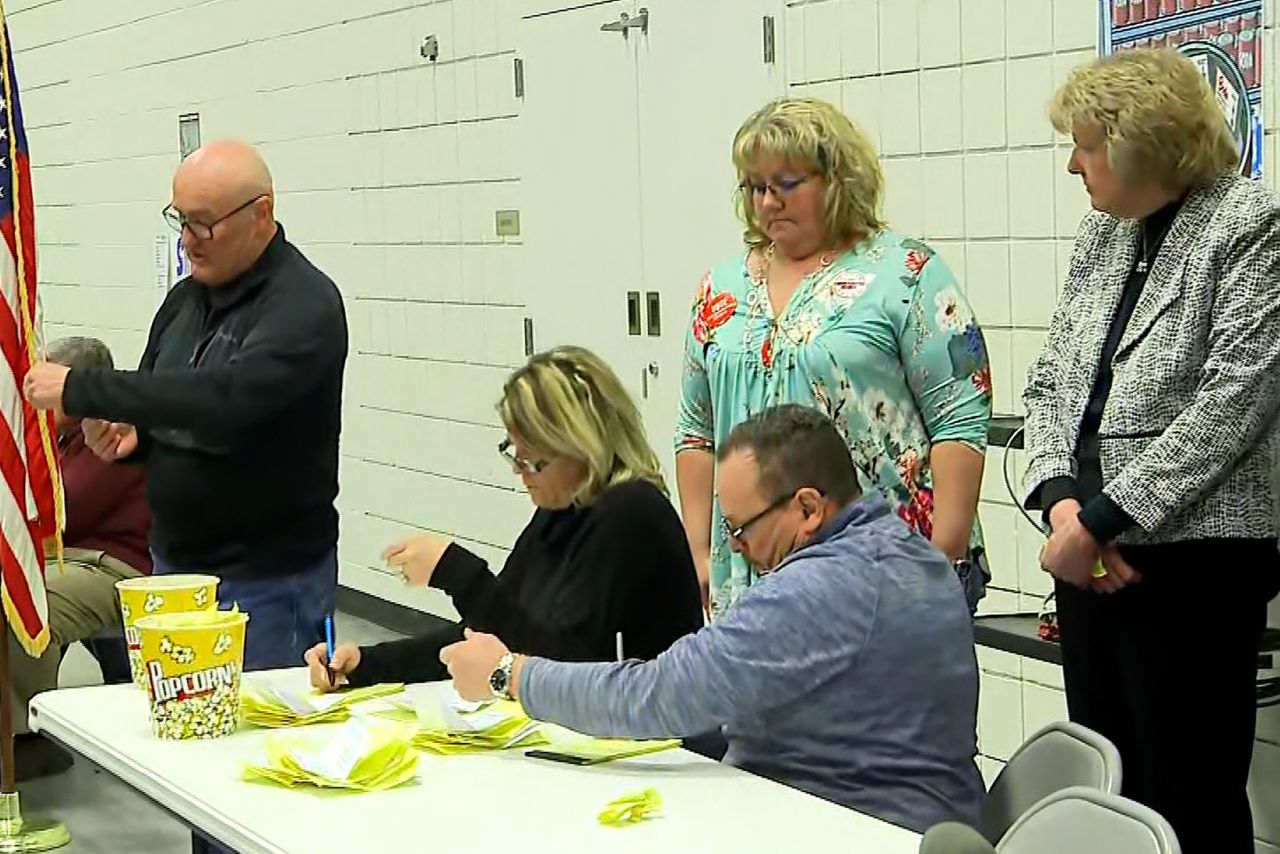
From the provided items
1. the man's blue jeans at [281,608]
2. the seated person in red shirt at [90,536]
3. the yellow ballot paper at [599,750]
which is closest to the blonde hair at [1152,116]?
the yellow ballot paper at [599,750]

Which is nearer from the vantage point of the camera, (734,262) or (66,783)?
(734,262)

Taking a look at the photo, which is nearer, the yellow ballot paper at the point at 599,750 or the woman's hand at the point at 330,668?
the yellow ballot paper at the point at 599,750

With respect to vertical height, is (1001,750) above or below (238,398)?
below

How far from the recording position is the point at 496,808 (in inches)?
92.2

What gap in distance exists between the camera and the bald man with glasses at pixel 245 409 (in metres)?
3.64

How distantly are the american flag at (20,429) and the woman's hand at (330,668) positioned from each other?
6.31 feet

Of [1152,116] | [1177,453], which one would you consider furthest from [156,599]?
[1152,116]

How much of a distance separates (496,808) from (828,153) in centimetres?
133

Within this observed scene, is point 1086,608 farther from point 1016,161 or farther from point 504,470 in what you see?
point 504,470

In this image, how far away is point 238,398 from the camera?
363 cm

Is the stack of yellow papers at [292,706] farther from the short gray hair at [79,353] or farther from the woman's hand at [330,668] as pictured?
the short gray hair at [79,353]

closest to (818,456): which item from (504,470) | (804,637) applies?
(804,637)

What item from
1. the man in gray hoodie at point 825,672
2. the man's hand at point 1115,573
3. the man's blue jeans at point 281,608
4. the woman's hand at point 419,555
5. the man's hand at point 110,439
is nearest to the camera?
the man in gray hoodie at point 825,672

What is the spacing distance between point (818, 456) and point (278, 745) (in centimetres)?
83
